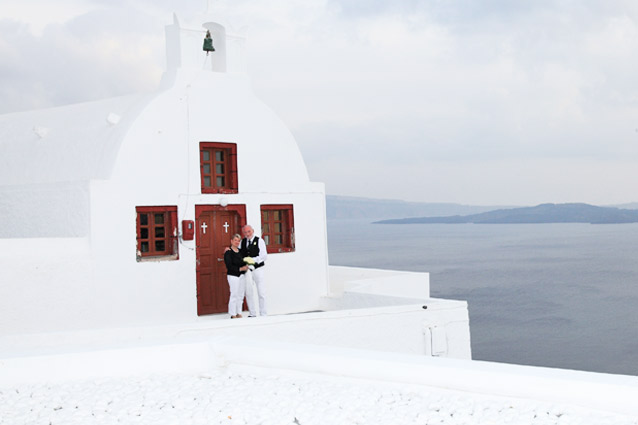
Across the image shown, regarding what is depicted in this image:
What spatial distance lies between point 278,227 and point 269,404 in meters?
8.55

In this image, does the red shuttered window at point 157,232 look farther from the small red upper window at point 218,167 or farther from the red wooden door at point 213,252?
the small red upper window at point 218,167

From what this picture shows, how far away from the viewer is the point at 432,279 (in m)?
69.8

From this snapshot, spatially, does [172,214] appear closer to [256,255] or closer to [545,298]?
[256,255]

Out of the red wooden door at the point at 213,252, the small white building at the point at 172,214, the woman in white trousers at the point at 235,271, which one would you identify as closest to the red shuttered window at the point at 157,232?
the small white building at the point at 172,214

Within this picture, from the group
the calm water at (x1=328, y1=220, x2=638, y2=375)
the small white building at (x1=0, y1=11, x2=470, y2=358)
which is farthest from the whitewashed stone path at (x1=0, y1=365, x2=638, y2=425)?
the calm water at (x1=328, y1=220, x2=638, y2=375)

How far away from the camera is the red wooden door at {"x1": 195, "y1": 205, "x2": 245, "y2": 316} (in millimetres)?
13289

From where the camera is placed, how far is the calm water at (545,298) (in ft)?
125

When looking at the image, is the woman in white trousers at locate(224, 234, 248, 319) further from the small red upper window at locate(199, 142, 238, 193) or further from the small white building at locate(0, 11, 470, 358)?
the small red upper window at locate(199, 142, 238, 193)

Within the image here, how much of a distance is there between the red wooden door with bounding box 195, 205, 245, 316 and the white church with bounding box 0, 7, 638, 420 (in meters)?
0.02

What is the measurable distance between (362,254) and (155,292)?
100m

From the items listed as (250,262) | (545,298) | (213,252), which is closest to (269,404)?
(250,262)

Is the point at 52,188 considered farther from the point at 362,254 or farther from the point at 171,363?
the point at 362,254

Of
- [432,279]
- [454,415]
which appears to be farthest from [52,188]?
[432,279]

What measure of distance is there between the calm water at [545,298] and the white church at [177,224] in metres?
24.7
